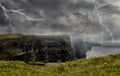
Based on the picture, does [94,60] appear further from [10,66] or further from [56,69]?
[10,66]

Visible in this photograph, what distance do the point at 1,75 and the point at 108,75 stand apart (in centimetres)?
945

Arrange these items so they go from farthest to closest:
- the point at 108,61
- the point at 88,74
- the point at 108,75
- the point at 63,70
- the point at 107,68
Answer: the point at 108,61 < the point at 63,70 < the point at 107,68 < the point at 88,74 < the point at 108,75

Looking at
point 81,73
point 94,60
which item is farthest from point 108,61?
point 81,73

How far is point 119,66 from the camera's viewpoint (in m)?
34.8

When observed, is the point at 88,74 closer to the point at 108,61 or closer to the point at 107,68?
the point at 107,68

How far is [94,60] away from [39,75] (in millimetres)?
14587

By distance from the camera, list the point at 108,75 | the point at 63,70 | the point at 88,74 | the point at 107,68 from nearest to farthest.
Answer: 1. the point at 108,75
2. the point at 88,74
3. the point at 107,68
4. the point at 63,70

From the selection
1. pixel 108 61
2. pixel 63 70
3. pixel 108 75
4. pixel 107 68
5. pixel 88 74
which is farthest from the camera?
pixel 108 61

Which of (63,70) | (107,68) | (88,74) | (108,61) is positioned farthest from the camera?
(108,61)

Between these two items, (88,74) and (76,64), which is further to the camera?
(76,64)

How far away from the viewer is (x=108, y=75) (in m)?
29.1

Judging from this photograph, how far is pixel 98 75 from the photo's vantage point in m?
29.8

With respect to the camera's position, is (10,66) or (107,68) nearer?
(107,68)

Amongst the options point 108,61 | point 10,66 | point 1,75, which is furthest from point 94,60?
point 1,75
